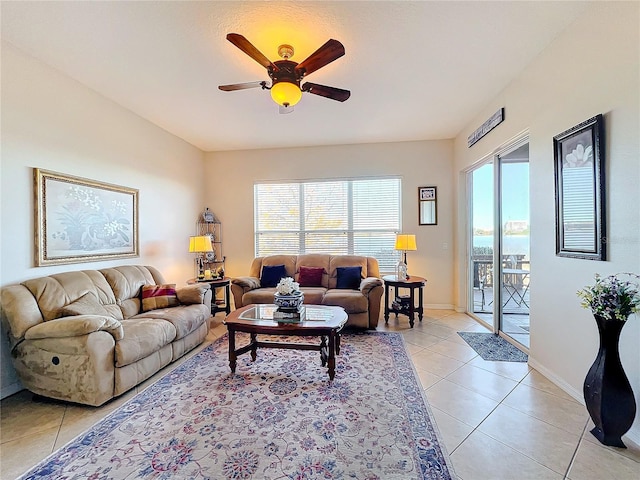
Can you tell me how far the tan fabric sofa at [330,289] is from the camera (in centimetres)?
389

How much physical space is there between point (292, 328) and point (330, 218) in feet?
10.1

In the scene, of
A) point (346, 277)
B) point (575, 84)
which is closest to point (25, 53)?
point (346, 277)

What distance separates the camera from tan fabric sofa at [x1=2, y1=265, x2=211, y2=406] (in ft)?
7.23

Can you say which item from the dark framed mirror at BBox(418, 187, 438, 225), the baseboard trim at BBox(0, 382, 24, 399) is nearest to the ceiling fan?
the dark framed mirror at BBox(418, 187, 438, 225)

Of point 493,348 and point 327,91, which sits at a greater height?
point 327,91

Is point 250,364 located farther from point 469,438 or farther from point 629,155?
point 629,155

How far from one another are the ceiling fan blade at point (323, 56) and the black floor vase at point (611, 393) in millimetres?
2433

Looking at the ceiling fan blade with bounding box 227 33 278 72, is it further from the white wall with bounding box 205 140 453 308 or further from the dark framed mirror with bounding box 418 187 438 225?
the dark framed mirror with bounding box 418 187 438 225

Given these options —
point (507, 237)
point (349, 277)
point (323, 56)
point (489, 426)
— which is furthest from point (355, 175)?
point (489, 426)

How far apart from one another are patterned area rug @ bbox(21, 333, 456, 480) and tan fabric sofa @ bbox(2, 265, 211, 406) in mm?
242

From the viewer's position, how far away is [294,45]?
2480 mm

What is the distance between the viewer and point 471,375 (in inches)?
106

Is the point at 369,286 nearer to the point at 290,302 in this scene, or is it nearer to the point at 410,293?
the point at 410,293

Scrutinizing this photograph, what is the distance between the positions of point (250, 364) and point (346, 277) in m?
1.96
